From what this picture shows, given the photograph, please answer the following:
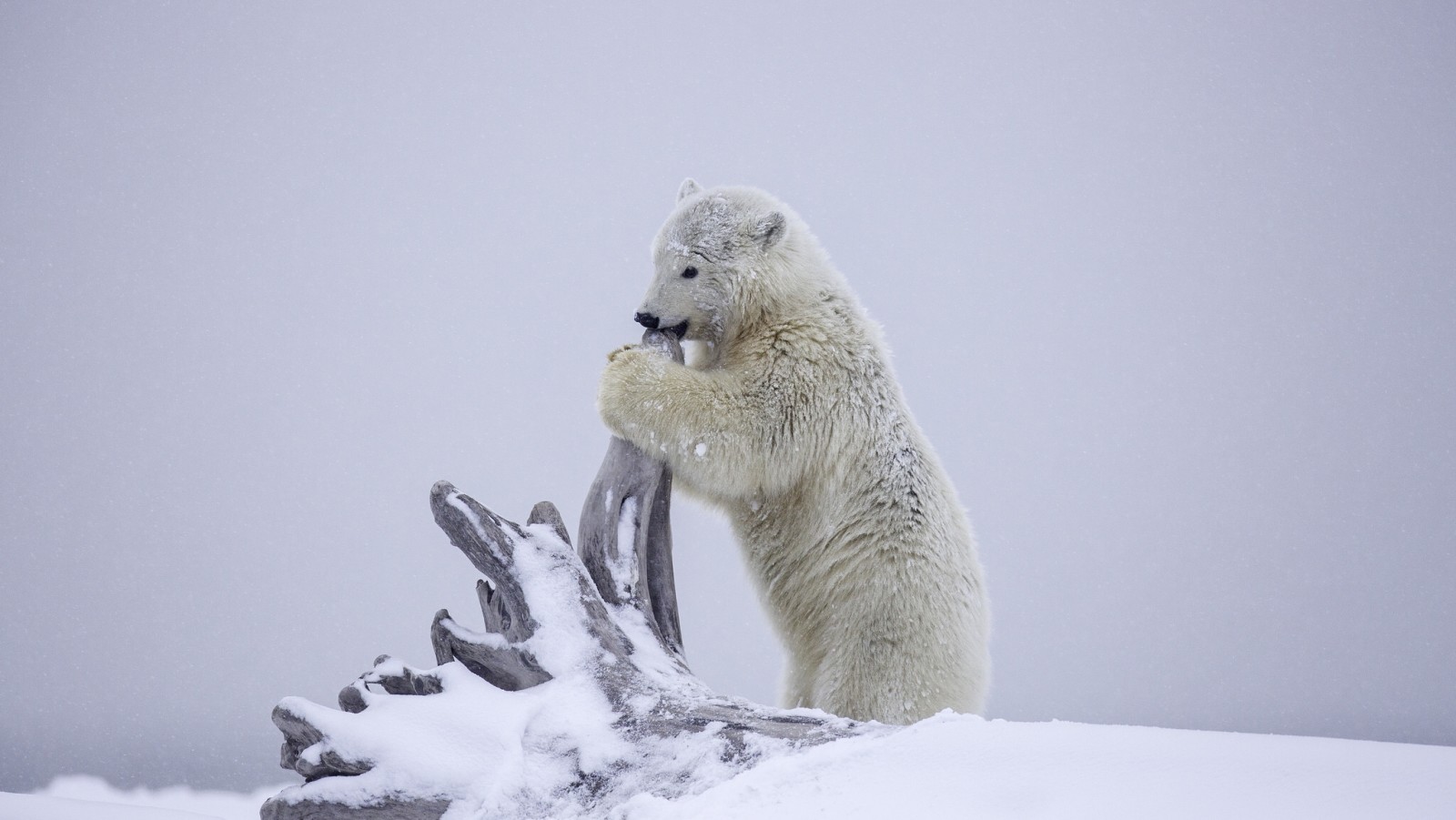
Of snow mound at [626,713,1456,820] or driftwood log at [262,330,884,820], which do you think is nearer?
snow mound at [626,713,1456,820]

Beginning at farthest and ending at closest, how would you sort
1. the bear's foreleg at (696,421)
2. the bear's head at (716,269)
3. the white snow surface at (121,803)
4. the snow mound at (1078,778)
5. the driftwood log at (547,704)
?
the bear's head at (716,269), the bear's foreleg at (696,421), the white snow surface at (121,803), the driftwood log at (547,704), the snow mound at (1078,778)

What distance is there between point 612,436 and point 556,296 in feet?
484

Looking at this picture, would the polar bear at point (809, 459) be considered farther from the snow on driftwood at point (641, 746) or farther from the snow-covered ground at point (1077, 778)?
the snow-covered ground at point (1077, 778)

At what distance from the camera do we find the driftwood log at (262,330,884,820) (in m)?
2.36

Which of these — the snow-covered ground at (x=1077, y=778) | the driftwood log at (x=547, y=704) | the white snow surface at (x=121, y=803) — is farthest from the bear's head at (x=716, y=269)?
the white snow surface at (x=121, y=803)

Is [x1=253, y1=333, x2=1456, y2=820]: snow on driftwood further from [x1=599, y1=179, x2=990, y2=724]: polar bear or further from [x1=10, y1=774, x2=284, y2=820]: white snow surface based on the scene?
[x1=599, y1=179, x2=990, y2=724]: polar bear

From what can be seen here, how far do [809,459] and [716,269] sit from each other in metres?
0.96

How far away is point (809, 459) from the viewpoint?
3.91 m

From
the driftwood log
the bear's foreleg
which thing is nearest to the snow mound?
the driftwood log

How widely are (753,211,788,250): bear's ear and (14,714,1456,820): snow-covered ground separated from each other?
257 centimetres

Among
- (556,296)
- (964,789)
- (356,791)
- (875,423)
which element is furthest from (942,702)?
(556,296)

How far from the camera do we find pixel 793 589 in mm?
4039

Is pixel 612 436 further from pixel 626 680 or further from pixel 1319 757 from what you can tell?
pixel 1319 757

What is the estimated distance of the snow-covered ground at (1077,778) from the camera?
5.46 feet
